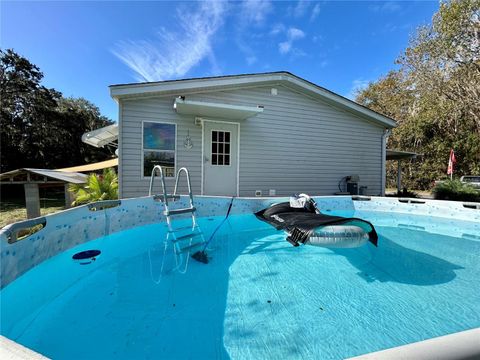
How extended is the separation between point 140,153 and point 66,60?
747 centimetres

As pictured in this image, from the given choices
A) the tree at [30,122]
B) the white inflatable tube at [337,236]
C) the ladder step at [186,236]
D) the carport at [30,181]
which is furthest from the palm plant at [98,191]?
the tree at [30,122]

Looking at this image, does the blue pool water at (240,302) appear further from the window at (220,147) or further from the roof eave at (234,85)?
the roof eave at (234,85)

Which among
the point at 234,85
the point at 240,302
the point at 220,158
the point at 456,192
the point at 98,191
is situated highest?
the point at 234,85

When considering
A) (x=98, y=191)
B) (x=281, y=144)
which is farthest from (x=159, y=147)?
(x=281, y=144)

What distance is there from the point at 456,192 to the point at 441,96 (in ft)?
28.2

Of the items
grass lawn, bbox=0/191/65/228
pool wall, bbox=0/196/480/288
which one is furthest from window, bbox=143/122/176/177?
grass lawn, bbox=0/191/65/228

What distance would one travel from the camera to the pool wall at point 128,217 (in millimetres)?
2566

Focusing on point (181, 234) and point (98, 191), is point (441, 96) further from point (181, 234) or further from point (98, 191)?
point (98, 191)

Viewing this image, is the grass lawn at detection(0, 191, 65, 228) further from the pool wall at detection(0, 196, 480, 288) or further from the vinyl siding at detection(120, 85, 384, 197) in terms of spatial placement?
the pool wall at detection(0, 196, 480, 288)

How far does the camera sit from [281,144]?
823 centimetres

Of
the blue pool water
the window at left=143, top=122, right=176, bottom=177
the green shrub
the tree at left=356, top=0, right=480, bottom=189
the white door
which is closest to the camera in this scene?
the blue pool water

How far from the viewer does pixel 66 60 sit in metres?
10.5

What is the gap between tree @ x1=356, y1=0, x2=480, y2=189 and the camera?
42.6 feet

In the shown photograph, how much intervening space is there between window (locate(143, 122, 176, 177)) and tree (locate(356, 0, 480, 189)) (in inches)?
Answer: 625
